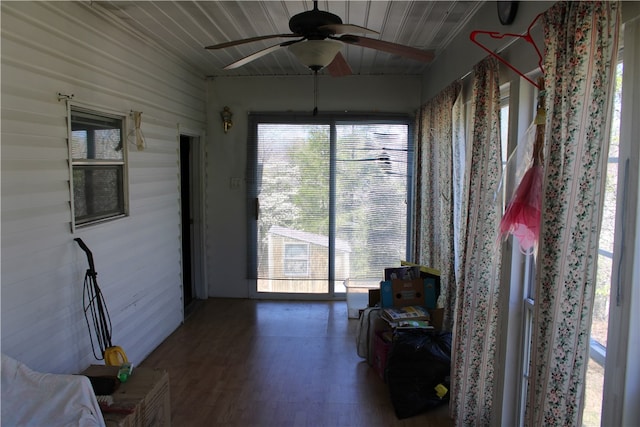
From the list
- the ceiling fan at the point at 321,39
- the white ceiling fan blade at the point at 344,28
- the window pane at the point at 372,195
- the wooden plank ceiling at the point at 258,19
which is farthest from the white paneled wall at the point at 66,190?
the window pane at the point at 372,195

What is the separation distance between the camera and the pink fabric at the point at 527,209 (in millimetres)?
1929

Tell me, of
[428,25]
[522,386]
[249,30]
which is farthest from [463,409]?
[249,30]

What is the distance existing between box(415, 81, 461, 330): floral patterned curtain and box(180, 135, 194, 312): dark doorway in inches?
103

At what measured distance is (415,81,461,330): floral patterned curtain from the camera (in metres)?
3.51

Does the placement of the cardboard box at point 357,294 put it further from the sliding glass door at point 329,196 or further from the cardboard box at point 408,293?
the cardboard box at point 408,293

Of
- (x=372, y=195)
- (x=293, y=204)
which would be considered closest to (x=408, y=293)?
(x=372, y=195)

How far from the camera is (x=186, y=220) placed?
5348mm

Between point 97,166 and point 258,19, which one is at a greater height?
point 258,19

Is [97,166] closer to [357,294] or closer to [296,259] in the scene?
[296,259]

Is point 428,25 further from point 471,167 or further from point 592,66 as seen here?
point 592,66

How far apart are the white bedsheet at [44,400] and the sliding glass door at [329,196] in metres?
3.43

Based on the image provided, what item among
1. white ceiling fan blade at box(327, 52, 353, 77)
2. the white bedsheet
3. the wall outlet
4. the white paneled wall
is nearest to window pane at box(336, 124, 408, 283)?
the wall outlet

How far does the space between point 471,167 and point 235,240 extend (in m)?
3.45

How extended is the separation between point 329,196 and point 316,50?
3.24 metres
